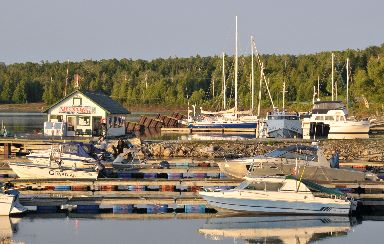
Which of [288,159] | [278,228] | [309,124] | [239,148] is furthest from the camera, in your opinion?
[309,124]

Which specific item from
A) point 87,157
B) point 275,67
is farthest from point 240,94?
point 87,157

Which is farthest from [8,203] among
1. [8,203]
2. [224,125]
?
[224,125]

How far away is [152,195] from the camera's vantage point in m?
32.8

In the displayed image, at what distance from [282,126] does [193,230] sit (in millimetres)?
40445

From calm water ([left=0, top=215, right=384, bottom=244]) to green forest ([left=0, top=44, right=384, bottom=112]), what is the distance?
70.7 metres

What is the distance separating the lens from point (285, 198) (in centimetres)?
2980

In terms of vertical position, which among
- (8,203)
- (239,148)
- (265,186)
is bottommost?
(8,203)

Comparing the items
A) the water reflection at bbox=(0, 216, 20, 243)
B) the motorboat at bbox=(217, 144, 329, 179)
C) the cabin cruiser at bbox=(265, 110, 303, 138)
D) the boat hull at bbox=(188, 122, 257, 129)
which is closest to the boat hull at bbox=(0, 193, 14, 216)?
the water reflection at bbox=(0, 216, 20, 243)

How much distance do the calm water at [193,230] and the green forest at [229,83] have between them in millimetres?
70708

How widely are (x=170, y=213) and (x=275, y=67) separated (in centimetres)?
12774

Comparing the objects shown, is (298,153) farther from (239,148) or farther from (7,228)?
(239,148)

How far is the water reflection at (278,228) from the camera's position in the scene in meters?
27.5

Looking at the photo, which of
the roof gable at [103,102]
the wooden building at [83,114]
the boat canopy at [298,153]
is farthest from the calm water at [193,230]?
the roof gable at [103,102]

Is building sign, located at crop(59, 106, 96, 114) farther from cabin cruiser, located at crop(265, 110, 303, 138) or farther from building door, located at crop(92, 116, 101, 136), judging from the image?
cabin cruiser, located at crop(265, 110, 303, 138)
